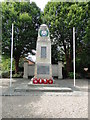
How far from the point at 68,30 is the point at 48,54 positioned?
6.19 m

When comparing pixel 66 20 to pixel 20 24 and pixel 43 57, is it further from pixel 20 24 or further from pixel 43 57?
pixel 43 57

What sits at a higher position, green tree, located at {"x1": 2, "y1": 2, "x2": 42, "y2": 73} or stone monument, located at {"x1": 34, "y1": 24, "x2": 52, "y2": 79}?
green tree, located at {"x1": 2, "y1": 2, "x2": 42, "y2": 73}

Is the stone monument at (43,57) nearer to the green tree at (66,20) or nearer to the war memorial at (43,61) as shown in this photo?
the war memorial at (43,61)

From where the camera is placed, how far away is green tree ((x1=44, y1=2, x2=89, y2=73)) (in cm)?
1371

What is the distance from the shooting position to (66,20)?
555 inches

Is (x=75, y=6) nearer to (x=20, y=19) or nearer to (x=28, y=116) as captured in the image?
Result: (x=20, y=19)

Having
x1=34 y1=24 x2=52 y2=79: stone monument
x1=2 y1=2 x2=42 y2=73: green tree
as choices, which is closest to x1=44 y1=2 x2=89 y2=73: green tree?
x1=2 y1=2 x2=42 y2=73: green tree

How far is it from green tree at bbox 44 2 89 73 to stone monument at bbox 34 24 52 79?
4.95 metres

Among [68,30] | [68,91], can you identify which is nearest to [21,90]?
[68,91]

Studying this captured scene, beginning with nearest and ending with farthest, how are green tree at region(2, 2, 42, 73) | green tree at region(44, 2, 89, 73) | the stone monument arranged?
the stone monument
green tree at region(44, 2, 89, 73)
green tree at region(2, 2, 42, 73)

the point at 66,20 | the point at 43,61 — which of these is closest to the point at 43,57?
the point at 43,61

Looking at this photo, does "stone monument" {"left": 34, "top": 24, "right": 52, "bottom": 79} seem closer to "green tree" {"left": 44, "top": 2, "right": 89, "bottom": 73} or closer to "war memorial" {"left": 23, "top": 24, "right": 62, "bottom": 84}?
"war memorial" {"left": 23, "top": 24, "right": 62, "bottom": 84}

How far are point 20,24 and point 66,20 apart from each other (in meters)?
5.87

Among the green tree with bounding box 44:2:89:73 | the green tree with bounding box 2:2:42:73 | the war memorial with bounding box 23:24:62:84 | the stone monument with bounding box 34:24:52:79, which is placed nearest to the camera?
the war memorial with bounding box 23:24:62:84
